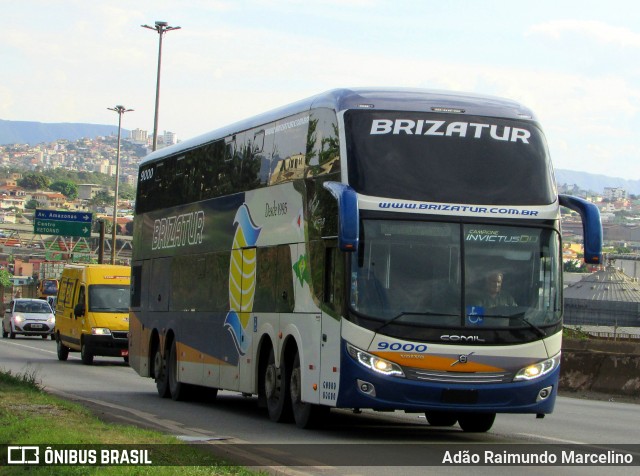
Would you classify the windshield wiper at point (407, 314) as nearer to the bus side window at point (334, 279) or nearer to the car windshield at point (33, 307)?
the bus side window at point (334, 279)

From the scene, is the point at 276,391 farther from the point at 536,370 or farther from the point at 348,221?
the point at 348,221

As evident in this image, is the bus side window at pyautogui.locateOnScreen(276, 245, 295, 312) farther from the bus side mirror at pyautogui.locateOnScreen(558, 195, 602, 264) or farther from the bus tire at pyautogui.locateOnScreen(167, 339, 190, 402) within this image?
the bus tire at pyautogui.locateOnScreen(167, 339, 190, 402)

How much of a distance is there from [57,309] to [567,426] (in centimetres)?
2300

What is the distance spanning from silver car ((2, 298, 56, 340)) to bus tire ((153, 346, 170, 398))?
30.1 m

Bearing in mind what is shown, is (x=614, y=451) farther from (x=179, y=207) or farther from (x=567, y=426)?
(x=179, y=207)

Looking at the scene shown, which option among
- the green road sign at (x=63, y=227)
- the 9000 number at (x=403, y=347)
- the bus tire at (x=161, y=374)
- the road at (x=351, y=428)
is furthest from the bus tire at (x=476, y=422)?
the green road sign at (x=63, y=227)

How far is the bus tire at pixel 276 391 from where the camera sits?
16.3 m

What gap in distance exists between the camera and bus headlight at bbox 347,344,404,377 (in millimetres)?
13953

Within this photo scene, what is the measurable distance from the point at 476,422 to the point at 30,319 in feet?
129

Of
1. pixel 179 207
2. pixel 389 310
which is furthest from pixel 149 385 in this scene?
pixel 389 310

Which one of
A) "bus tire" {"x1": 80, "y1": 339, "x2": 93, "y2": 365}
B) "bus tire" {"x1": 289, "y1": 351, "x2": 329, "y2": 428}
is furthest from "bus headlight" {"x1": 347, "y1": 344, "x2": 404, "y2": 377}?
"bus tire" {"x1": 80, "y1": 339, "x2": 93, "y2": 365}

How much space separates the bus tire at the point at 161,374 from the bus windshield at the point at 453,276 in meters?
9.08

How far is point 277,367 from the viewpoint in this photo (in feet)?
54.0

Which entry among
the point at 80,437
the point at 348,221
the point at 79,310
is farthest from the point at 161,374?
the point at 79,310
